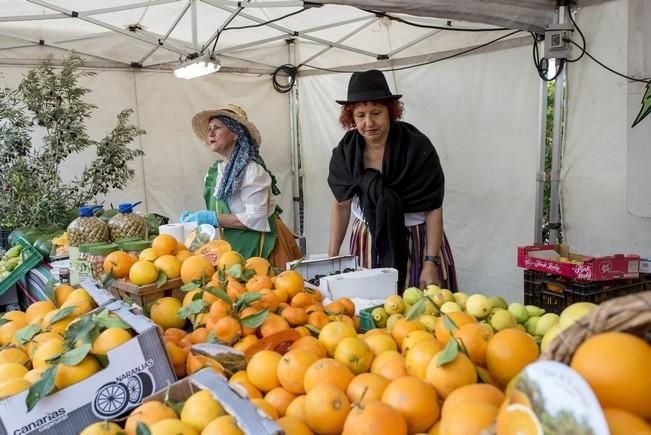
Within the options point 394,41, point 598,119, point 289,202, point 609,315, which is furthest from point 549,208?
point 289,202

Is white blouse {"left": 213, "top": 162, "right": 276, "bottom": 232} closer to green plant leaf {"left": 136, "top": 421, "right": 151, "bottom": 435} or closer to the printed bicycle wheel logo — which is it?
the printed bicycle wheel logo

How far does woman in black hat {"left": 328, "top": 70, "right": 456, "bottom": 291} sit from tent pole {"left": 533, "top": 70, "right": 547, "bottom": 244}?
996 mm

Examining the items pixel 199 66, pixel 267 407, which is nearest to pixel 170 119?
pixel 199 66

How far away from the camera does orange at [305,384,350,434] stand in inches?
38.4

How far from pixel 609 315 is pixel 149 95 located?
227 inches

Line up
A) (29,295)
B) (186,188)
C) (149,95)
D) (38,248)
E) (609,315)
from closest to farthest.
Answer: (609,315), (29,295), (38,248), (149,95), (186,188)

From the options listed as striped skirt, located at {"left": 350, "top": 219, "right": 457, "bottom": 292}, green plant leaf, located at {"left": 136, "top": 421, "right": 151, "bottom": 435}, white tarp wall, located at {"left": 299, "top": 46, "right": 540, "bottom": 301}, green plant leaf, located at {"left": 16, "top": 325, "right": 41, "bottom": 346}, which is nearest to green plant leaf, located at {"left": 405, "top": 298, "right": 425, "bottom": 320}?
green plant leaf, located at {"left": 136, "top": 421, "right": 151, "bottom": 435}

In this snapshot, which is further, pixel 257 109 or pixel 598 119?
pixel 257 109

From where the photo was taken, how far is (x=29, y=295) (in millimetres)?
2836

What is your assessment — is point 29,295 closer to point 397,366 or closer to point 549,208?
point 397,366

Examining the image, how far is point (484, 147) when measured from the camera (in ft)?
14.3

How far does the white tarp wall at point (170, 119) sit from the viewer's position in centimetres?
546

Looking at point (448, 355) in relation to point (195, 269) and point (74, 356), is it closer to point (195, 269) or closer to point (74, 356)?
point (74, 356)

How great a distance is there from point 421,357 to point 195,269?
1.08m
